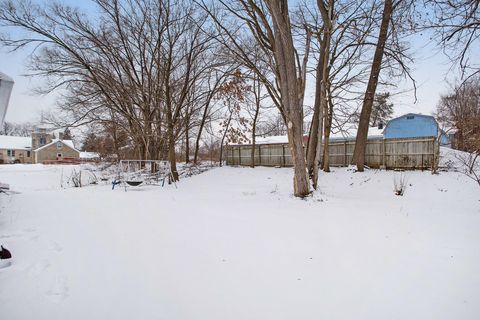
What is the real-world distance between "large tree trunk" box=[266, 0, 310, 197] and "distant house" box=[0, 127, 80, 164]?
41571 millimetres

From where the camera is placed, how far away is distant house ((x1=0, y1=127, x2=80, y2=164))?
38.7 metres

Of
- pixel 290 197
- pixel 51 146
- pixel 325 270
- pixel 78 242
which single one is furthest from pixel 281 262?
pixel 51 146

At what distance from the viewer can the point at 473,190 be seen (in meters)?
7.93

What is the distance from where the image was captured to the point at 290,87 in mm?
6820

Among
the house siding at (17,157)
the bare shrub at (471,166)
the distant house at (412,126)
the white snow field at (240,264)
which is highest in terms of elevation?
the distant house at (412,126)

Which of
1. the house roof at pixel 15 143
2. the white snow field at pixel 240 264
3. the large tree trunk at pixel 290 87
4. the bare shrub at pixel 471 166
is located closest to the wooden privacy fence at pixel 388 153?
the bare shrub at pixel 471 166

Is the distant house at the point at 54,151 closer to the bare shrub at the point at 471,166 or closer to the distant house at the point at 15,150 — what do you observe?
the distant house at the point at 15,150

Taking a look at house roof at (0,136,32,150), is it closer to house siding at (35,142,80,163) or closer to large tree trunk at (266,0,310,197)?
house siding at (35,142,80,163)

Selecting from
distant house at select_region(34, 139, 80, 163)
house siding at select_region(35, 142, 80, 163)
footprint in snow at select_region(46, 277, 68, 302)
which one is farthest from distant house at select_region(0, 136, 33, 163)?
footprint in snow at select_region(46, 277, 68, 302)

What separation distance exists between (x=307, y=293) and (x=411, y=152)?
12.5m

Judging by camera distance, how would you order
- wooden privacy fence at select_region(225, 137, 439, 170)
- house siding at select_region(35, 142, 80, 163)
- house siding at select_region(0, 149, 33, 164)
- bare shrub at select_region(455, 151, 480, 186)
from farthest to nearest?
house siding at select_region(35, 142, 80, 163) → house siding at select_region(0, 149, 33, 164) → wooden privacy fence at select_region(225, 137, 439, 170) → bare shrub at select_region(455, 151, 480, 186)

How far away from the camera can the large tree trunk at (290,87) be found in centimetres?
665

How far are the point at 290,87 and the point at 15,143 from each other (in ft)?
157

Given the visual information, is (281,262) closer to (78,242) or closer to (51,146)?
(78,242)
